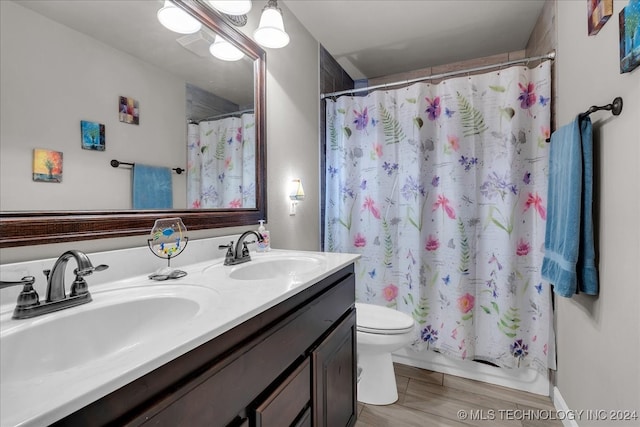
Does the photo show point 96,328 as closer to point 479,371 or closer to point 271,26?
point 271,26

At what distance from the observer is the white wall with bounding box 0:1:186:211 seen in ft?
2.55

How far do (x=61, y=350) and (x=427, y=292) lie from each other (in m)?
1.89

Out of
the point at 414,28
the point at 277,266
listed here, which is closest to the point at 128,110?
the point at 277,266

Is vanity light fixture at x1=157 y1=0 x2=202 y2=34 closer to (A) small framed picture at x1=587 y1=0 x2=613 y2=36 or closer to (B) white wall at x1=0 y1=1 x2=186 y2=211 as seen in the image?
(B) white wall at x1=0 y1=1 x2=186 y2=211

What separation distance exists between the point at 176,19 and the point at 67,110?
2.02 ft

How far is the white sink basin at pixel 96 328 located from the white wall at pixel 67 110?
34 cm

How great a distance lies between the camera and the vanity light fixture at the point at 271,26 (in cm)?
142

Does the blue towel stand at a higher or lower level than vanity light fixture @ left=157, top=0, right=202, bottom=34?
lower

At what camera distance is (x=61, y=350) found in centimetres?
65

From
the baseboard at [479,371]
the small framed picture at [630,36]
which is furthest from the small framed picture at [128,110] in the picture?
the baseboard at [479,371]

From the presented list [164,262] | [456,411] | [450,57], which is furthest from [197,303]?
[450,57]

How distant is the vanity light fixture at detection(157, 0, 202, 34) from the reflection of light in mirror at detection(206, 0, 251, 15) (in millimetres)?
120

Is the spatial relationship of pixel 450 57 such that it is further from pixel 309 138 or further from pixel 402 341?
pixel 402 341

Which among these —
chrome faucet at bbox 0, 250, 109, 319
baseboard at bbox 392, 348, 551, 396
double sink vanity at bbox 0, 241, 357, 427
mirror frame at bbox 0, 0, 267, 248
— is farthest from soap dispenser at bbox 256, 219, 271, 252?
baseboard at bbox 392, 348, 551, 396
